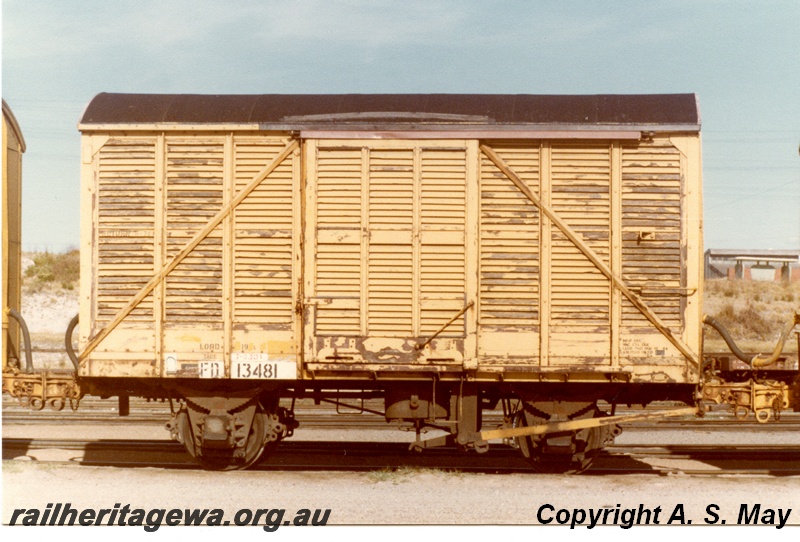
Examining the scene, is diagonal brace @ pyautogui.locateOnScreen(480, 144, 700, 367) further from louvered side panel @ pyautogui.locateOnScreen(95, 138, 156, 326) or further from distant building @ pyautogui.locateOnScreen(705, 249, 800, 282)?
distant building @ pyautogui.locateOnScreen(705, 249, 800, 282)

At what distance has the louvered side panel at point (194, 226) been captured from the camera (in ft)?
35.5

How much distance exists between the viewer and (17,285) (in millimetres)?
12148

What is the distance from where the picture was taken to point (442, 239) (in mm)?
10617

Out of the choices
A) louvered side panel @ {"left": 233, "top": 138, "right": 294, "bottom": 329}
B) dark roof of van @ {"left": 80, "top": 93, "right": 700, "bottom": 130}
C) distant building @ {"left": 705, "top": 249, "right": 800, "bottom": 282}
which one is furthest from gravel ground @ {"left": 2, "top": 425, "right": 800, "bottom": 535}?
distant building @ {"left": 705, "top": 249, "right": 800, "bottom": 282}

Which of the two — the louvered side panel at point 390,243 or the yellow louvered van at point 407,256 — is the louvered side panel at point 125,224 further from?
the louvered side panel at point 390,243

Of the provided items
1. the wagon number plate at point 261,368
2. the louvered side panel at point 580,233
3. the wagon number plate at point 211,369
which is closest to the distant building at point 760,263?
the louvered side panel at point 580,233

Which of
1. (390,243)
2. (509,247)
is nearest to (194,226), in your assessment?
(390,243)

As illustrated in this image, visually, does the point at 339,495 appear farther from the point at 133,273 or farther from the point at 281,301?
the point at 133,273

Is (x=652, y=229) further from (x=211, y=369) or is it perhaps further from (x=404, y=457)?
(x=211, y=369)

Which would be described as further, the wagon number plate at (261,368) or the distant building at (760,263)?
the distant building at (760,263)

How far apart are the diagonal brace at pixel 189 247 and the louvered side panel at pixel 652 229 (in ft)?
13.8

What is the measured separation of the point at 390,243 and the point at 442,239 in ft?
2.10
